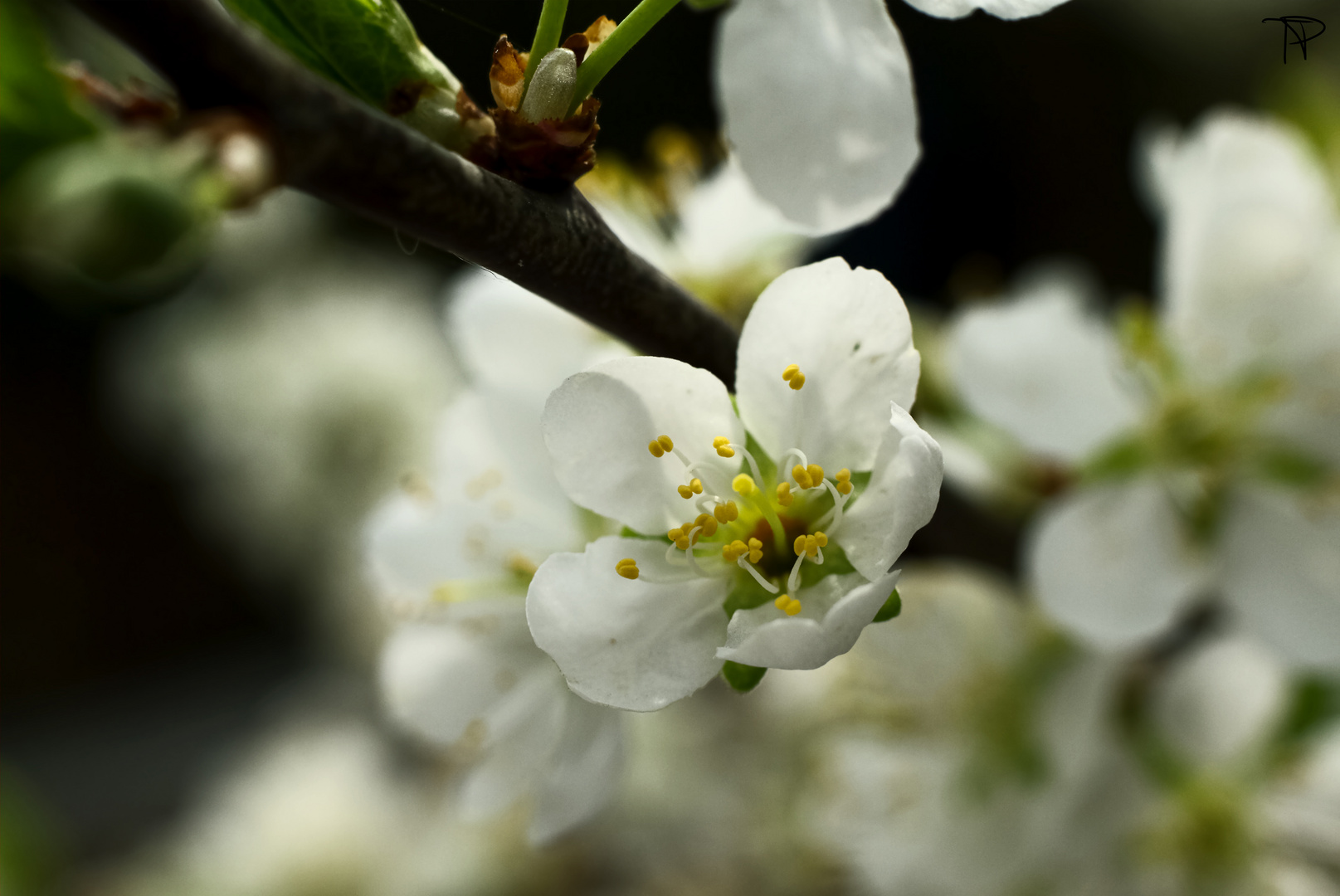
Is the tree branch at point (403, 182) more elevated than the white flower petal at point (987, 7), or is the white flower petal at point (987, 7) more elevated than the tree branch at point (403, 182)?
the tree branch at point (403, 182)

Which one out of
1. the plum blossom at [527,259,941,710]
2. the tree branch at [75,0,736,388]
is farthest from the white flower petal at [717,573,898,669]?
the tree branch at [75,0,736,388]

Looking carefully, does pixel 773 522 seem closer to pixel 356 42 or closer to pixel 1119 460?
pixel 356 42

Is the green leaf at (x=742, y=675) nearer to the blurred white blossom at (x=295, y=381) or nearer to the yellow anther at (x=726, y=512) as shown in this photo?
the yellow anther at (x=726, y=512)

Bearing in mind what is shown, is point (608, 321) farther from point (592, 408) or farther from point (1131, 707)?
point (1131, 707)

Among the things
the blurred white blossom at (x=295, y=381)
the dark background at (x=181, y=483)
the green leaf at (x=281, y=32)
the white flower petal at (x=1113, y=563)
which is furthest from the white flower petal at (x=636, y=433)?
the dark background at (x=181, y=483)

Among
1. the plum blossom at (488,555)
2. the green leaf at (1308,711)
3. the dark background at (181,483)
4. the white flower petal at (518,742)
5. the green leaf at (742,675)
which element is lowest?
the dark background at (181,483)

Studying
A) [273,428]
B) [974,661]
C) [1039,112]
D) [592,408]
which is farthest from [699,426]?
[1039,112]

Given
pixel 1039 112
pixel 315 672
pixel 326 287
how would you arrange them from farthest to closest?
pixel 1039 112
pixel 315 672
pixel 326 287
